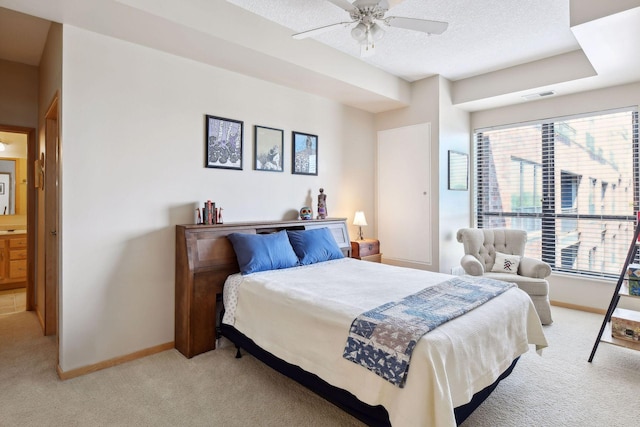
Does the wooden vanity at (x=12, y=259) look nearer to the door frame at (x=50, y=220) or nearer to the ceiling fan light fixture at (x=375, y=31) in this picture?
the door frame at (x=50, y=220)

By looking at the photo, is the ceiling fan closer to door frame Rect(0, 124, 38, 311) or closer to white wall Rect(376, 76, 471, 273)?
white wall Rect(376, 76, 471, 273)

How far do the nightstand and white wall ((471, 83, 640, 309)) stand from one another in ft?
7.34

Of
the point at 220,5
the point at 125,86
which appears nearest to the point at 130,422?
the point at 125,86

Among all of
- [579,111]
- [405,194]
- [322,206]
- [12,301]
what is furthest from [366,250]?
[12,301]

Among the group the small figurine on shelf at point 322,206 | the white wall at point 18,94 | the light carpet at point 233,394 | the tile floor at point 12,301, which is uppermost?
the white wall at point 18,94

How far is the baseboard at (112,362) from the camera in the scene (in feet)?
8.31

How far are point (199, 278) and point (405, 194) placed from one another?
2.99 m

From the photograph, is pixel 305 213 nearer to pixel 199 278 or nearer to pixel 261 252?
pixel 261 252

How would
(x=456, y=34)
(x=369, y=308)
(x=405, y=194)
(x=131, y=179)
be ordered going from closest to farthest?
(x=369, y=308) → (x=131, y=179) → (x=456, y=34) → (x=405, y=194)

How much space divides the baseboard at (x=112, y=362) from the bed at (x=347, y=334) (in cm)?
60

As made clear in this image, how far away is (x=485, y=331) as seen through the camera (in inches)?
73.9

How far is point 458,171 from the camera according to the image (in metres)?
4.77

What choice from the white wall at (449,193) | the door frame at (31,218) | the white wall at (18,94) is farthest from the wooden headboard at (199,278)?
the white wall at (449,193)

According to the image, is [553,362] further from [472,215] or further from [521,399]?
[472,215]
